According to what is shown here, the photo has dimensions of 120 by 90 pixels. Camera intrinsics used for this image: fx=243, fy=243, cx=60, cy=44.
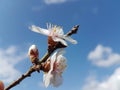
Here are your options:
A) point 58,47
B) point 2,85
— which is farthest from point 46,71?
point 2,85

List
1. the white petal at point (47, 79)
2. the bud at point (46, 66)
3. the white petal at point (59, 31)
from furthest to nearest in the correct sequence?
the white petal at point (59, 31)
the bud at point (46, 66)
the white petal at point (47, 79)

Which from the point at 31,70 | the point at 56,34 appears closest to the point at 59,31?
the point at 56,34

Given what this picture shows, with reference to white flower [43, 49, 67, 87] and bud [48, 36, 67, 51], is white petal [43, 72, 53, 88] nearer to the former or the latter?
white flower [43, 49, 67, 87]

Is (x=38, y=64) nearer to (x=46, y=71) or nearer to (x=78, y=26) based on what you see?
(x=46, y=71)

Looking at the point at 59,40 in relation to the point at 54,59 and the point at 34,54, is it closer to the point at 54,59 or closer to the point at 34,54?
the point at 54,59

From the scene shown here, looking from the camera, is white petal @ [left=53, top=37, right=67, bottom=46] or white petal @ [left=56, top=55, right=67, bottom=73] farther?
white petal @ [left=56, top=55, right=67, bottom=73]

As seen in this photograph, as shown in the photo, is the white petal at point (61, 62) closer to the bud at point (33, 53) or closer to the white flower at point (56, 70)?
the white flower at point (56, 70)

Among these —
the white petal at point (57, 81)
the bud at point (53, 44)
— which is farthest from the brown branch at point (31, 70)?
the white petal at point (57, 81)

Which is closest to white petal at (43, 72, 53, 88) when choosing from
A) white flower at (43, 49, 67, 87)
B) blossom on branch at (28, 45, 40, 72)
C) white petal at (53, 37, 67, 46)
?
white flower at (43, 49, 67, 87)

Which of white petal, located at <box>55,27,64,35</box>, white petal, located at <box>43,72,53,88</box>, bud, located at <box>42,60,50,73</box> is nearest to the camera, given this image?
white petal, located at <box>43,72,53,88</box>
